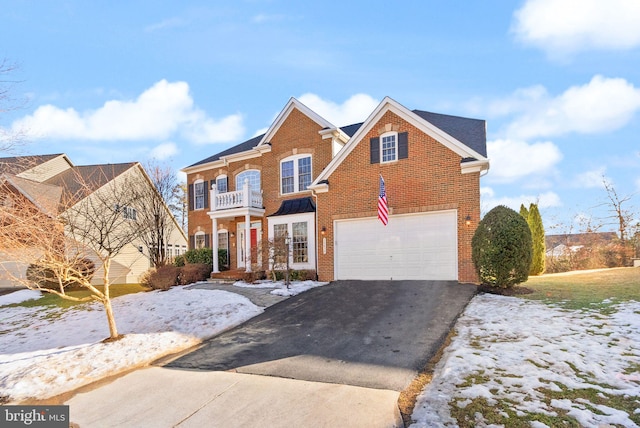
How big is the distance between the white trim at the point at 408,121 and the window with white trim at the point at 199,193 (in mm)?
9679

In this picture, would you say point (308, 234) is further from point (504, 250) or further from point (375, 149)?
point (504, 250)

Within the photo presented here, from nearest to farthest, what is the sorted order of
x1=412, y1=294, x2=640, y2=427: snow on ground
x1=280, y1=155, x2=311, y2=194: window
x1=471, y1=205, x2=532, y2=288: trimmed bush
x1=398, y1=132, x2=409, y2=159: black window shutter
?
x1=412, y1=294, x2=640, y2=427: snow on ground → x1=471, y1=205, x2=532, y2=288: trimmed bush → x1=398, y1=132, x2=409, y2=159: black window shutter → x1=280, y1=155, x2=311, y2=194: window

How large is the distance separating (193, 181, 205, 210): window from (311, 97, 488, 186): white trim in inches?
381

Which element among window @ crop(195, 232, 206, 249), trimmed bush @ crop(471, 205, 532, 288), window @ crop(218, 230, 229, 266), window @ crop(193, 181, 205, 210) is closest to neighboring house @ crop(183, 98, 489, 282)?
window @ crop(218, 230, 229, 266)

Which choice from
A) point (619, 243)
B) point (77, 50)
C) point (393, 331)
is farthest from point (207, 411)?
point (619, 243)

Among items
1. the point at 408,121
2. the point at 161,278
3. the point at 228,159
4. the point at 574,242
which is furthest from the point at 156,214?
the point at 574,242

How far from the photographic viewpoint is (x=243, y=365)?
20.2 feet

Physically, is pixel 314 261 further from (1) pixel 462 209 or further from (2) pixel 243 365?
(2) pixel 243 365

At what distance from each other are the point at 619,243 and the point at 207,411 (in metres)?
21.5

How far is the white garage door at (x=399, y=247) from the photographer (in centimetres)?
1215

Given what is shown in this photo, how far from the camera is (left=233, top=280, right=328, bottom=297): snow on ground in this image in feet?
40.3

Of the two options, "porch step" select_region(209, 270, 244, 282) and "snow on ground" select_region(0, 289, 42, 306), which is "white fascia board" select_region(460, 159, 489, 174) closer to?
"porch step" select_region(209, 270, 244, 282)

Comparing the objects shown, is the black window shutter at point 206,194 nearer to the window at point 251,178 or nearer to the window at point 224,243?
the window at point 224,243

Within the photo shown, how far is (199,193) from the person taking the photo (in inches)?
851
